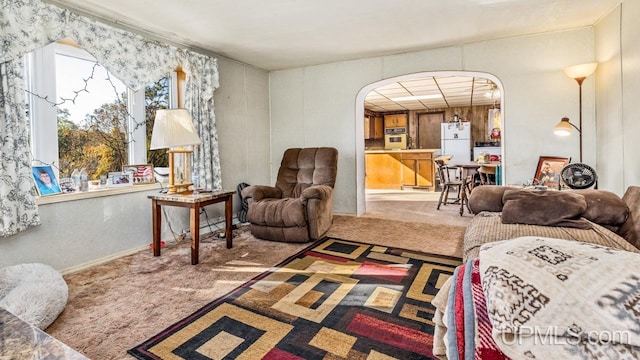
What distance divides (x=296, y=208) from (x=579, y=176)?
249cm

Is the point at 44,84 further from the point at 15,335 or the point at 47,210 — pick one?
the point at 15,335

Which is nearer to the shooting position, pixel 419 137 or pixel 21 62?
pixel 21 62

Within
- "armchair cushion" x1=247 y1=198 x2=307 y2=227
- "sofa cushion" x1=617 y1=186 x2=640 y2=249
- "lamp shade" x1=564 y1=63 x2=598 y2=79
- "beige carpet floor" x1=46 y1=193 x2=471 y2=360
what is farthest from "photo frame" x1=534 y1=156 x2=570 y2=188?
"armchair cushion" x1=247 y1=198 x2=307 y2=227

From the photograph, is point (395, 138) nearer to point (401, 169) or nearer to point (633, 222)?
point (401, 169)

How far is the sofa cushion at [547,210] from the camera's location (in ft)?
6.40

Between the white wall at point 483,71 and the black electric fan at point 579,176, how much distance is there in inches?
33.1

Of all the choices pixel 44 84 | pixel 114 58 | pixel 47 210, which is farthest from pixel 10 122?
pixel 114 58

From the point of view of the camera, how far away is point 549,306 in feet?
1.95

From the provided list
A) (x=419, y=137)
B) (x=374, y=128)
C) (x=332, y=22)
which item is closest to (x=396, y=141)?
(x=374, y=128)

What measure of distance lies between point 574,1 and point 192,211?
12.2ft

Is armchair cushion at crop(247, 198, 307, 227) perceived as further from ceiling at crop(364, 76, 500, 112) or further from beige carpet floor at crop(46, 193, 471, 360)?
ceiling at crop(364, 76, 500, 112)

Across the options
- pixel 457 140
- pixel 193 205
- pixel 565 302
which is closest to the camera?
pixel 565 302

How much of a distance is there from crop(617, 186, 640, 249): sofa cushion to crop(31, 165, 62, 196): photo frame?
399 cm

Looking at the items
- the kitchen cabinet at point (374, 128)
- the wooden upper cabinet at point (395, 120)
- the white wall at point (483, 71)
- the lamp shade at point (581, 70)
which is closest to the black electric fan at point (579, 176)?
the white wall at point (483, 71)
